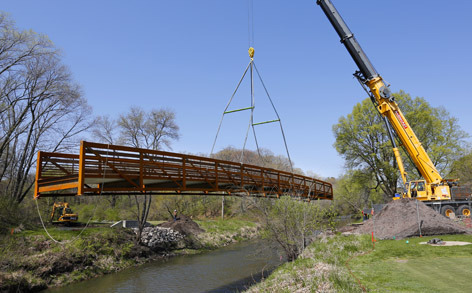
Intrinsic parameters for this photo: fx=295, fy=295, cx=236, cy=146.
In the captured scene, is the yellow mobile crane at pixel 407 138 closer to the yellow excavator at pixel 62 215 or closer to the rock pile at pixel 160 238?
the rock pile at pixel 160 238

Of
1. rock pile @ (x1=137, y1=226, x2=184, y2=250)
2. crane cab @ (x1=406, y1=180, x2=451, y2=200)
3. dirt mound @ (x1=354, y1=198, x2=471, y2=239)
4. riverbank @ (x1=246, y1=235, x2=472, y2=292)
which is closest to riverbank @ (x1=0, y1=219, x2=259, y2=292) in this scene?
rock pile @ (x1=137, y1=226, x2=184, y2=250)

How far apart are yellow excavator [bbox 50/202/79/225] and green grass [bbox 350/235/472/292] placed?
20.9 m

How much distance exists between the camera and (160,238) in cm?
2155

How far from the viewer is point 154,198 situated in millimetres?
33156

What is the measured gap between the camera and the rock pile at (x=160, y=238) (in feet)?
67.8

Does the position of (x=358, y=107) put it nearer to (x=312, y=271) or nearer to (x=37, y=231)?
(x=312, y=271)

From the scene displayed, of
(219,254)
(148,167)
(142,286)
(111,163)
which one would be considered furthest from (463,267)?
(219,254)

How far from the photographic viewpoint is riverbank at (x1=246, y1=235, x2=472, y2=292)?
6988mm

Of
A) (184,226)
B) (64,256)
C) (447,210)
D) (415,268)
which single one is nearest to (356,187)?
(447,210)

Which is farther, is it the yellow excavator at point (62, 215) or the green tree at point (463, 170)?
the green tree at point (463, 170)

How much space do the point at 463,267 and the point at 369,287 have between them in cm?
317

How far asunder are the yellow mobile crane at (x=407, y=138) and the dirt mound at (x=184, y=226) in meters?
16.4

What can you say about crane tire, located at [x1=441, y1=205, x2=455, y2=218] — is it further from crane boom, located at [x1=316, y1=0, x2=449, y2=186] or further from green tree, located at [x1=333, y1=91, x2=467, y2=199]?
green tree, located at [x1=333, y1=91, x2=467, y2=199]

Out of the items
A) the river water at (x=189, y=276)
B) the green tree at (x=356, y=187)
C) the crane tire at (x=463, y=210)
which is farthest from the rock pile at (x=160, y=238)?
the crane tire at (x=463, y=210)
